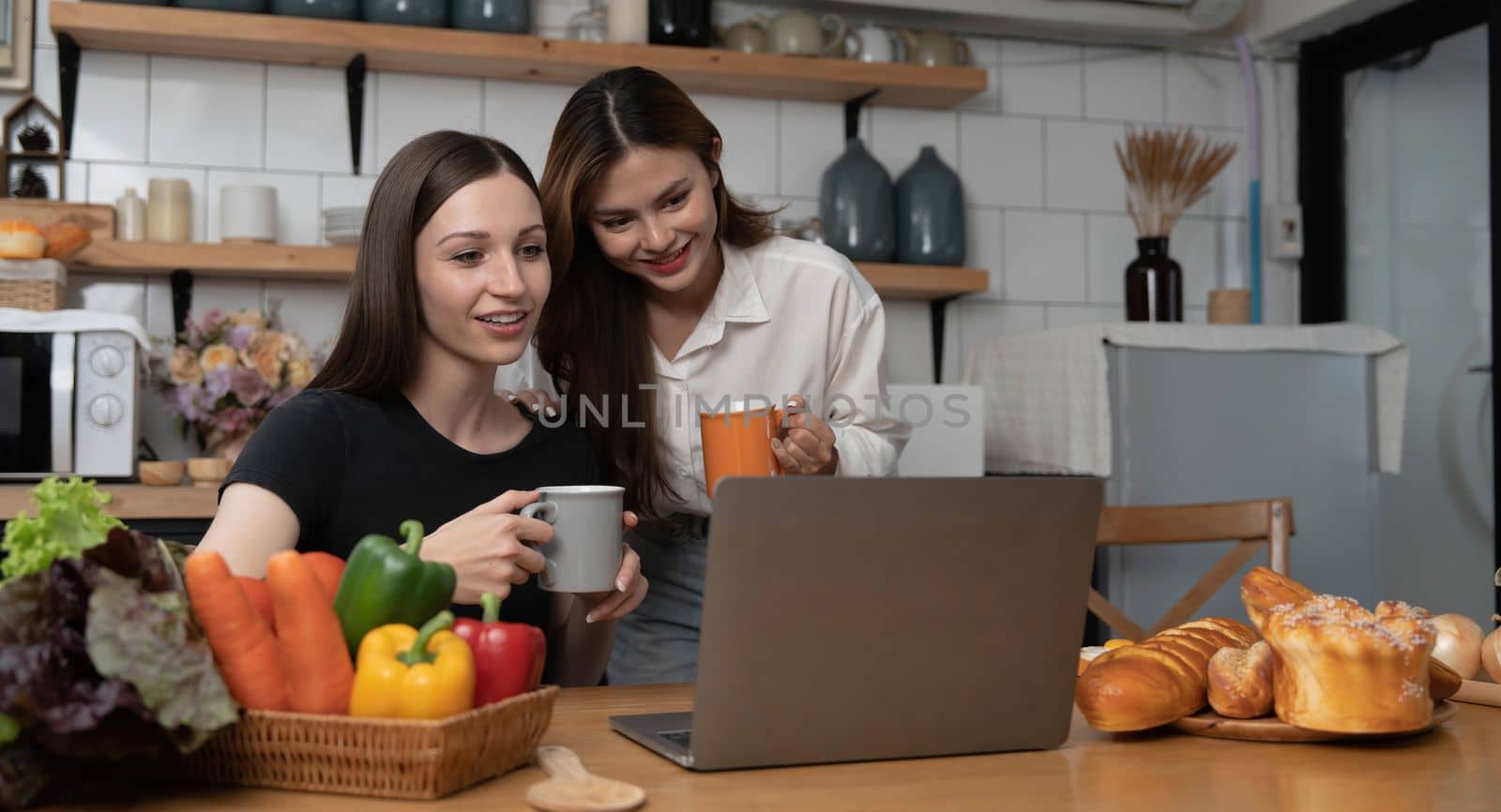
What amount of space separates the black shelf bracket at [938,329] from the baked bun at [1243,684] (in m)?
2.32

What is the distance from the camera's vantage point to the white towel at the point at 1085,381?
281 cm

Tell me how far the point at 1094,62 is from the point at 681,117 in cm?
213

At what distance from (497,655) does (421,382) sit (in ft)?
2.25

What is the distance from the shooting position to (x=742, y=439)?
1288 mm

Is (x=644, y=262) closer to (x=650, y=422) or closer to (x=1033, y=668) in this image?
(x=650, y=422)

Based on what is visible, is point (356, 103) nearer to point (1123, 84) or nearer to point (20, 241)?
point (20, 241)

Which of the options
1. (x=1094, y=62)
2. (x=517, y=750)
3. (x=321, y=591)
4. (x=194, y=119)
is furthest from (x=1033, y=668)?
(x=1094, y=62)

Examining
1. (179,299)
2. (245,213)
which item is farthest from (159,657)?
(179,299)

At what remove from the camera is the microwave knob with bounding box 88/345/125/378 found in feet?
7.89

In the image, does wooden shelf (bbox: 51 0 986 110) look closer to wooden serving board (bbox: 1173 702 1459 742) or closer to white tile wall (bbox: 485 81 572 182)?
white tile wall (bbox: 485 81 572 182)

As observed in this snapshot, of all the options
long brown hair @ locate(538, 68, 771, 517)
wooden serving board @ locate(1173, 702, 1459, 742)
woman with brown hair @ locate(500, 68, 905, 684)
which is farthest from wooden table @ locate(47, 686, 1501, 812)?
long brown hair @ locate(538, 68, 771, 517)

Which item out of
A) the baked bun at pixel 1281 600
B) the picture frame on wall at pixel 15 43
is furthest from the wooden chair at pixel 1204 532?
the picture frame on wall at pixel 15 43

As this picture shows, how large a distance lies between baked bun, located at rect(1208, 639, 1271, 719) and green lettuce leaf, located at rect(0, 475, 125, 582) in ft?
2.43

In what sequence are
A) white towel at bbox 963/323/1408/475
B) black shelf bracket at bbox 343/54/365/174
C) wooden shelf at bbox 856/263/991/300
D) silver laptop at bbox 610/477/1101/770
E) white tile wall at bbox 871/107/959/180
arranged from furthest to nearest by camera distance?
1. white tile wall at bbox 871/107/959/180
2. wooden shelf at bbox 856/263/991/300
3. black shelf bracket at bbox 343/54/365/174
4. white towel at bbox 963/323/1408/475
5. silver laptop at bbox 610/477/1101/770
